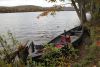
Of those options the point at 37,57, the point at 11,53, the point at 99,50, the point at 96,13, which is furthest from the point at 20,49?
the point at 96,13

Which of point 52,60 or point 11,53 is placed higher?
point 11,53

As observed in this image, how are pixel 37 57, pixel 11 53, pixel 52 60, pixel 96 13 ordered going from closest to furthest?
pixel 11 53
pixel 52 60
pixel 37 57
pixel 96 13

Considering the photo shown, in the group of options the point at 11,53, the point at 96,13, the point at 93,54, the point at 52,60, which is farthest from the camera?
the point at 96,13

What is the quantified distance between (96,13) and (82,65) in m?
16.7

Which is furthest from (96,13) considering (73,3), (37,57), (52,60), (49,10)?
(52,60)

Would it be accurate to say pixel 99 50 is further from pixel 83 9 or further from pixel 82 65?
pixel 83 9

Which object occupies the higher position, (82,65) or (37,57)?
(82,65)

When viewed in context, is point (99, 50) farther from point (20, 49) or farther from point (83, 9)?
point (83, 9)

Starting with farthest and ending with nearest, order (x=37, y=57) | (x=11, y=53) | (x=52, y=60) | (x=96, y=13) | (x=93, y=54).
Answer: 1. (x=96, y=13)
2. (x=37, y=57)
3. (x=52, y=60)
4. (x=93, y=54)
5. (x=11, y=53)

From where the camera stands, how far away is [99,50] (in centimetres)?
975

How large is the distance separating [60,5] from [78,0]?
1811mm

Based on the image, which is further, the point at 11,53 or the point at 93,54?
the point at 93,54

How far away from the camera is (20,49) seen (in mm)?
8703

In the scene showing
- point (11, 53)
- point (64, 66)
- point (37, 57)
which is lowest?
point (37, 57)
